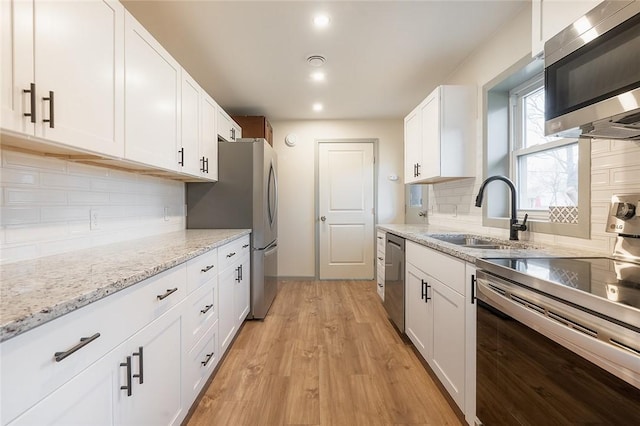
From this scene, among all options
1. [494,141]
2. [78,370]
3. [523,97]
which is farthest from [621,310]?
[523,97]

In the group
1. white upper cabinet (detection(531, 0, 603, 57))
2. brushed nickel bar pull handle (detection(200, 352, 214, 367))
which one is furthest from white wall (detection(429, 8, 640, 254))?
brushed nickel bar pull handle (detection(200, 352, 214, 367))

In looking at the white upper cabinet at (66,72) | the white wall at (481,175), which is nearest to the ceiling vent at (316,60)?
the white wall at (481,175)

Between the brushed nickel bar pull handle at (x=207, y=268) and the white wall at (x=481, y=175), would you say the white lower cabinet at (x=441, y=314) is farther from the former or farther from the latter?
the brushed nickel bar pull handle at (x=207, y=268)

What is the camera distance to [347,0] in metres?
1.81

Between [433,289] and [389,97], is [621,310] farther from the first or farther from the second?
[389,97]

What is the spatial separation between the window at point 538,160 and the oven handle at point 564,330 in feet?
2.86

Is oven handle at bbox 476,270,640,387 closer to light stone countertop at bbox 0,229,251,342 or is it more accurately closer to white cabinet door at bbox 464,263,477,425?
white cabinet door at bbox 464,263,477,425

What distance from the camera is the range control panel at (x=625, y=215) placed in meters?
1.16

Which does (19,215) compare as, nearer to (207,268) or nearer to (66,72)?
(66,72)

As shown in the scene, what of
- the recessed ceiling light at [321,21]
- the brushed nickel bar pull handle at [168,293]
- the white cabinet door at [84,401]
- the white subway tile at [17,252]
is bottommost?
the white cabinet door at [84,401]

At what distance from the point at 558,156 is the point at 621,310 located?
59.6 inches

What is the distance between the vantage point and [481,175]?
2.29m

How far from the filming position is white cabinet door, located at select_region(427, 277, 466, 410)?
4.62 ft

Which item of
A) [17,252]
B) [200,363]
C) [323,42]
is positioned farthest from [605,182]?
[17,252]
